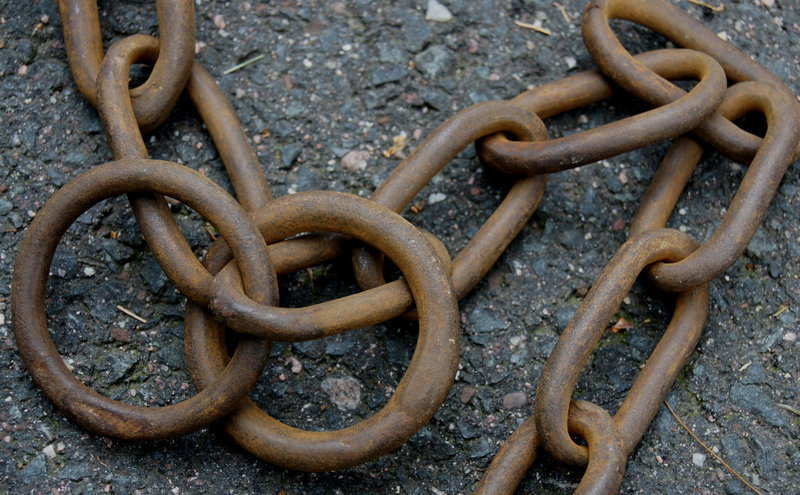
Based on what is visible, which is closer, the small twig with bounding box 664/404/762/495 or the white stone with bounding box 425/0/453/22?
the small twig with bounding box 664/404/762/495

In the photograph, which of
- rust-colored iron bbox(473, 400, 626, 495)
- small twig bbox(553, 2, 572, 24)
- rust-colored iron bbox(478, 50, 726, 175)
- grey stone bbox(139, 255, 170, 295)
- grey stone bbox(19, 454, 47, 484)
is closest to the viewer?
rust-colored iron bbox(473, 400, 626, 495)

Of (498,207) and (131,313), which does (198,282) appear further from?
(498,207)

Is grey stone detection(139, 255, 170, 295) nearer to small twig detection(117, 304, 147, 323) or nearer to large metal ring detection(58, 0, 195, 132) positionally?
small twig detection(117, 304, 147, 323)

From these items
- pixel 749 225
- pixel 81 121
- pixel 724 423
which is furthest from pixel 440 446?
pixel 81 121

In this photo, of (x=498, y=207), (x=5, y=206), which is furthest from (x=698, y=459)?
(x=5, y=206)

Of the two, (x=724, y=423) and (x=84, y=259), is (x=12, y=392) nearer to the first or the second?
(x=84, y=259)

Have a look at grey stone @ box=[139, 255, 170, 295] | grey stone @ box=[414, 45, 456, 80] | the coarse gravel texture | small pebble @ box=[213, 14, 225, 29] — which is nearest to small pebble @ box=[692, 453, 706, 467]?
the coarse gravel texture

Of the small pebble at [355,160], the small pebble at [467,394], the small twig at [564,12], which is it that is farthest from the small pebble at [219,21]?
the small pebble at [467,394]
